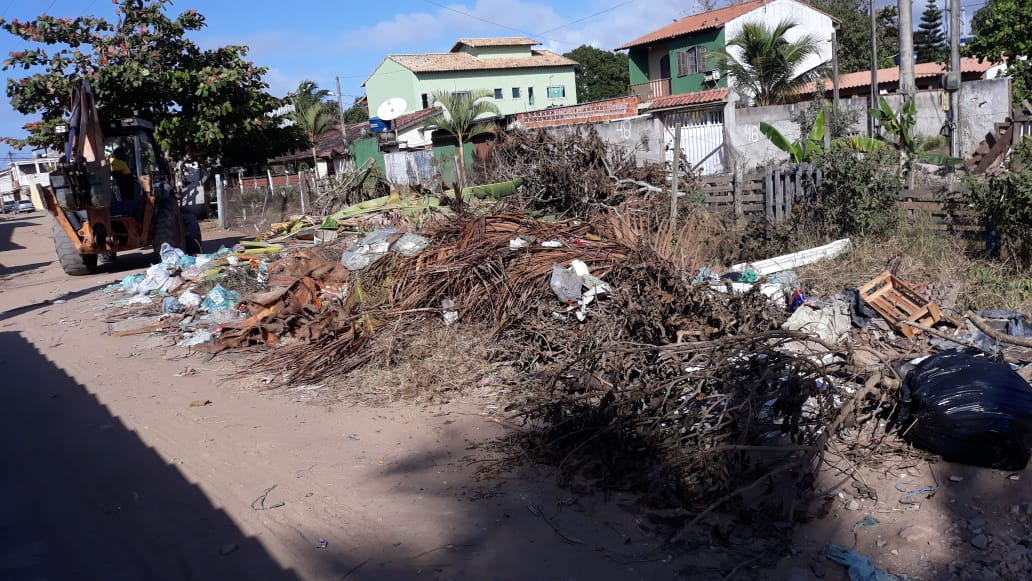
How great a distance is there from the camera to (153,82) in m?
20.5

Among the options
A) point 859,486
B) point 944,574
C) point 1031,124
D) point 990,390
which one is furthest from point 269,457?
point 1031,124

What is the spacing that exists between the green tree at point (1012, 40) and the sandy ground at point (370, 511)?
2160 centimetres

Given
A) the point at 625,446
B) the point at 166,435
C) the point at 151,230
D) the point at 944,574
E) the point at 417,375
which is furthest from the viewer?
the point at 151,230

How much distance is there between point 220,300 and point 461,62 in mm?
38801

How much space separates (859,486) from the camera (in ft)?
13.4

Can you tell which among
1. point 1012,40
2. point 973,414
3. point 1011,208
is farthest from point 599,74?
point 973,414

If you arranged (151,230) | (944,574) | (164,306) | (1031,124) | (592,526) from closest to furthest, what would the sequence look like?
(944,574) < (592,526) < (164,306) < (151,230) < (1031,124)

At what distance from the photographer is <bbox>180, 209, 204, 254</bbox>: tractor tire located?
1512 cm

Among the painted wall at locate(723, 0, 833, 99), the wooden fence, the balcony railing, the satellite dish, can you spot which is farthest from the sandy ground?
the balcony railing

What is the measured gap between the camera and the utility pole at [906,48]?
15.9 meters

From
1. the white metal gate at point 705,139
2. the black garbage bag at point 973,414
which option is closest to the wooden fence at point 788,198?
the black garbage bag at point 973,414

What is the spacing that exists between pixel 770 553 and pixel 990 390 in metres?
1.53

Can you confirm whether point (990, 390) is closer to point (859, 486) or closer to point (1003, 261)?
point (859, 486)

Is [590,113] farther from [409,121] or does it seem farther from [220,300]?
[220,300]
